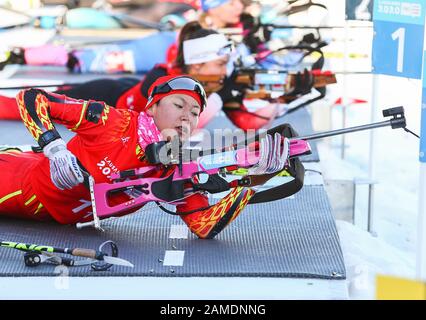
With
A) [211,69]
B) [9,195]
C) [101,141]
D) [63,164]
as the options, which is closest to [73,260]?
[63,164]

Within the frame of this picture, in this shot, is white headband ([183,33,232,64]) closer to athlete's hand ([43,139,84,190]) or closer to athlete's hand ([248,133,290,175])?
athlete's hand ([248,133,290,175])

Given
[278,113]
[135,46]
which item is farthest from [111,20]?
Answer: [278,113]

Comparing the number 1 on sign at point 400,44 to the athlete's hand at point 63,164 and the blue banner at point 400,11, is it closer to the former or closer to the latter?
the blue banner at point 400,11

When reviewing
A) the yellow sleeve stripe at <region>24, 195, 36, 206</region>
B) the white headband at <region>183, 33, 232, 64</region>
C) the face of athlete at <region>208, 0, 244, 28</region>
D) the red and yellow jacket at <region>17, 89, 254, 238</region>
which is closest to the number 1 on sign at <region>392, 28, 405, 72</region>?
the red and yellow jacket at <region>17, 89, 254, 238</region>

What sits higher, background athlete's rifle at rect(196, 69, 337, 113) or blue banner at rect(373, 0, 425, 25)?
blue banner at rect(373, 0, 425, 25)

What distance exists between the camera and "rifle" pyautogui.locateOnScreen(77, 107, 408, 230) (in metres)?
3.91

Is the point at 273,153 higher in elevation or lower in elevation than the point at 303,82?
higher

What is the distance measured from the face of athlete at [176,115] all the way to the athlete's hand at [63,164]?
410mm

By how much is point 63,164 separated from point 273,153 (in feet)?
2.75

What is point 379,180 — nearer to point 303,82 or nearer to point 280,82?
point 303,82

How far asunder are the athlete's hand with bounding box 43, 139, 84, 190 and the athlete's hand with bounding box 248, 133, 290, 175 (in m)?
0.73

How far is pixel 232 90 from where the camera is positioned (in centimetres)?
666
